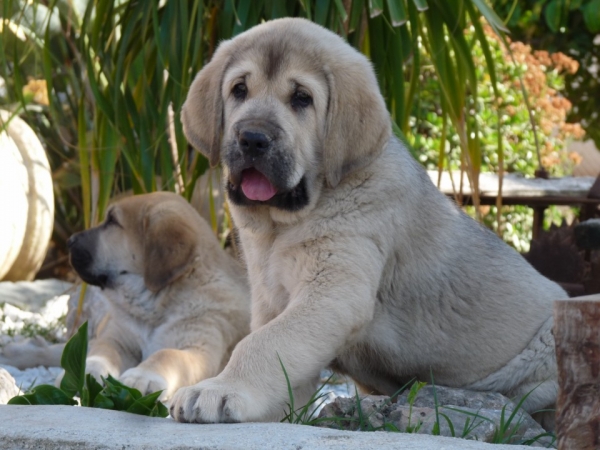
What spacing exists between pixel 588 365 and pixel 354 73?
4.65 feet

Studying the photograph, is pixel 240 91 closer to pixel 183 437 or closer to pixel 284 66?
pixel 284 66

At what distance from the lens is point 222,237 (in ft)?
20.8

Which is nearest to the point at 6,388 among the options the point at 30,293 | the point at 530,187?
the point at 530,187

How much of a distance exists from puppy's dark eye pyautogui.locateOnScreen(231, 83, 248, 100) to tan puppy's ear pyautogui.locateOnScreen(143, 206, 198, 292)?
4.54 feet

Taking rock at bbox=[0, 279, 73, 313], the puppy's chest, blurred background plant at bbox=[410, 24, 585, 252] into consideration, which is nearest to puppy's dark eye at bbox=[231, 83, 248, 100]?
the puppy's chest

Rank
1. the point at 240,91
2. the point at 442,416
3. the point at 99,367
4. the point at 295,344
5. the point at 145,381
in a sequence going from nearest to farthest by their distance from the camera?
the point at 295,344 → the point at 442,416 → the point at 240,91 → the point at 145,381 → the point at 99,367

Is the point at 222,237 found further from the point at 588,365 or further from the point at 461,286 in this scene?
the point at 588,365

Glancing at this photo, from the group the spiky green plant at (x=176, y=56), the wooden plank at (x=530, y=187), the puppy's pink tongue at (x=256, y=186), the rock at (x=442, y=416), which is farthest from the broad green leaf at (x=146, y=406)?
the wooden plank at (x=530, y=187)

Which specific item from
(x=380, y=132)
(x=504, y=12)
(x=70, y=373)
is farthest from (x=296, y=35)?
(x=504, y=12)

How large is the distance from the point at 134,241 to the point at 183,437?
2497mm

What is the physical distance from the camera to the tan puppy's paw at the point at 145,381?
12.7ft

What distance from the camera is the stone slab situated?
2125 mm

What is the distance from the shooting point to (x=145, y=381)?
3.90 metres

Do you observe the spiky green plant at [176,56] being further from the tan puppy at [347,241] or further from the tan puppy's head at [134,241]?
the tan puppy at [347,241]
